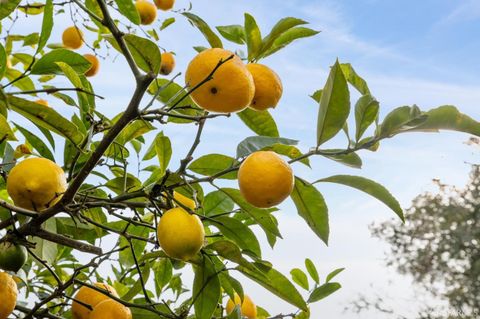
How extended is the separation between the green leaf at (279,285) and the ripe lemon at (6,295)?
46 centimetres

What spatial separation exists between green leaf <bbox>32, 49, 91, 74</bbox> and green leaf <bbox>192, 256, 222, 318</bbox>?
1.62 ft

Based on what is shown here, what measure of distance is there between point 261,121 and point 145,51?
0.30m

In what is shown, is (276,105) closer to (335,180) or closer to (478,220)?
(335,180)

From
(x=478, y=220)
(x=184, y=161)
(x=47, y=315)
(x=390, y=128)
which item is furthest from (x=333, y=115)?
(x=478, y=220)

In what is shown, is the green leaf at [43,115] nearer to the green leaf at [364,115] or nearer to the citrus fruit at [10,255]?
the citrus fruit at [10,255]

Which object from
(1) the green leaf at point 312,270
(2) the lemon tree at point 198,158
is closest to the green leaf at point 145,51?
(2) the lemon tree at point 198,158

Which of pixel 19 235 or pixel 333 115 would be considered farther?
pixel 19 235

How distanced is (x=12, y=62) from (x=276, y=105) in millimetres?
1531

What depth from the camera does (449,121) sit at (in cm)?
98

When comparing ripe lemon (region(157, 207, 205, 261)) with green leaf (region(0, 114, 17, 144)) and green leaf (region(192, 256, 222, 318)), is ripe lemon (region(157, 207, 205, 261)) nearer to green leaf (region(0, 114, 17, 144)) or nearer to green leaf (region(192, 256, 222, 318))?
green leaf (region(192, 256, 222, 318))

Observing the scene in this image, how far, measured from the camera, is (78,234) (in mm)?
1507

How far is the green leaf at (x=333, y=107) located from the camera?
0.94m

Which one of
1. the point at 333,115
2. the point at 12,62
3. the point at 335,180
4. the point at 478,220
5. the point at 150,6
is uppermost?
the point at 150,6

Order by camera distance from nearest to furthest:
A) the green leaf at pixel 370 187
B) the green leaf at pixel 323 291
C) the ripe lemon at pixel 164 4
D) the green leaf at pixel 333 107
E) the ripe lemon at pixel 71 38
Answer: the green leaf at pixel 333 107, the green leaf at pixel 370 187, the green leaf at pixel 323 291, the ripe lemon at pixel 71 38, the ripe lemon at pixel 164 4
